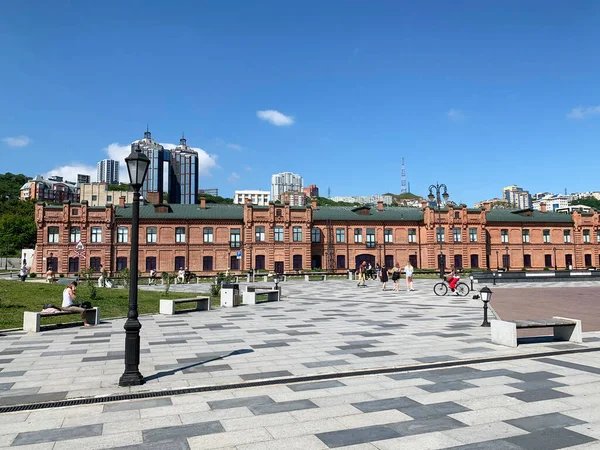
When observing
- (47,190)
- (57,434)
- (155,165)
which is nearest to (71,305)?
(57,434)

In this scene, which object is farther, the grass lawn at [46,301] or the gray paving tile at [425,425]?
the grass lawn at [46,301]

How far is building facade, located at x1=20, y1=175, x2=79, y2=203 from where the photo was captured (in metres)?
139

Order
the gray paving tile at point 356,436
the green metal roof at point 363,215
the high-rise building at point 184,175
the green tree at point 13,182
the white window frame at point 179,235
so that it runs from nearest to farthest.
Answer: the gray paving tile at point 356,436
the white window frame at point 179,235
the green metal roof at point 363,215
the green tree at point 13,182
the high-rise building at point 184,175

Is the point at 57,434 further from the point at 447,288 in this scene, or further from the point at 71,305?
the point at 447,288

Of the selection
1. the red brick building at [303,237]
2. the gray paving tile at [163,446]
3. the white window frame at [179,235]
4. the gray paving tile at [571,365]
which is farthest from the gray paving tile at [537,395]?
the white window frame at [179,235]

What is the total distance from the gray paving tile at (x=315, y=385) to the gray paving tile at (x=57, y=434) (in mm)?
3167

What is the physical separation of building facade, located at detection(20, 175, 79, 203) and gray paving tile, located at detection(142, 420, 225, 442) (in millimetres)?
142838

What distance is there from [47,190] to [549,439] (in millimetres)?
172106

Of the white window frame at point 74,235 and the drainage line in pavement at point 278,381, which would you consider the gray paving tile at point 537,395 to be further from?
the white window frame at point 74,235

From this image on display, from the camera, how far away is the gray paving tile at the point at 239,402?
679 centimetres

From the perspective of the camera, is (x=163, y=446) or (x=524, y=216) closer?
(x=163, y=446)

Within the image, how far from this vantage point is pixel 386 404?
681cm

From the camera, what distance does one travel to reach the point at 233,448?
517cm

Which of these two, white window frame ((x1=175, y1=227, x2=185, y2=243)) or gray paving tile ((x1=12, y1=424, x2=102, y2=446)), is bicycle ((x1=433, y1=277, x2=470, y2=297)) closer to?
gray paving tile ((x1=12, y1=424, x2=102, y2=446))
